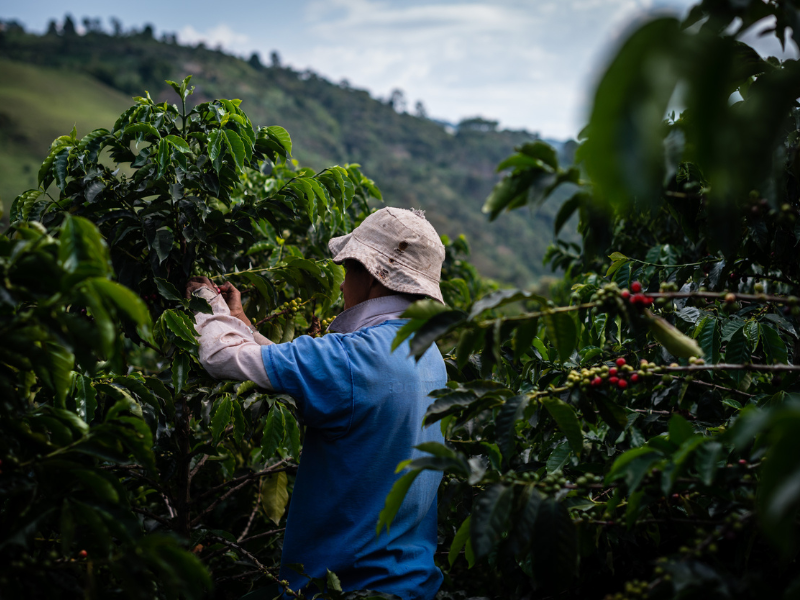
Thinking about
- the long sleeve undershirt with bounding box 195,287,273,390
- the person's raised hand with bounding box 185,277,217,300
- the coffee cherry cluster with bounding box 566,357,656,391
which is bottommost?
the long sleeve undershirt with bounding box 195,287,273,390

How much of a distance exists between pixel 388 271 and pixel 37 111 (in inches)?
2007

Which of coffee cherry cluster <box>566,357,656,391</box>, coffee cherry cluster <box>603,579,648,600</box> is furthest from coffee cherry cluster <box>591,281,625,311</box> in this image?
coffee cherry cluster <box>603,579,648,600</box>

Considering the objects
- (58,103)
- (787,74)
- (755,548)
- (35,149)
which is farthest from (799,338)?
(58,103)

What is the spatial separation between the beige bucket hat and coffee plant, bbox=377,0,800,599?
423 mm

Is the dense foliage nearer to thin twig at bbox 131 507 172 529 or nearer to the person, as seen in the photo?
thin twig at bbox 131 507 172 529

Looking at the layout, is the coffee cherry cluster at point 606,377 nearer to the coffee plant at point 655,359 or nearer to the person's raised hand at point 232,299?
the coffee plant at point 655,359

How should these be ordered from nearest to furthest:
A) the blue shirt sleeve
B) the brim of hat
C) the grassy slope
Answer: the blue shirt sleeve < the brim of hat < the grassy slope

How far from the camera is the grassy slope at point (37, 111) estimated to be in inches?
1390

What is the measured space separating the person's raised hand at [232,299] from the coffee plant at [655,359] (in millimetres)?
794

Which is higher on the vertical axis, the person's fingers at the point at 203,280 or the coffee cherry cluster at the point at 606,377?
the person's fingers at the point at 203,280

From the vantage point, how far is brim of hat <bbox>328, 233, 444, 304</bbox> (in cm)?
180

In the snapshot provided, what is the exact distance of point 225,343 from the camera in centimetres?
167

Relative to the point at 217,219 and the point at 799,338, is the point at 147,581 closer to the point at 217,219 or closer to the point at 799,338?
the point at 217,219

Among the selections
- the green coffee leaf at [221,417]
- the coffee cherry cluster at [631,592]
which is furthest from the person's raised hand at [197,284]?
the coffee cherry cluster at [631,592]
